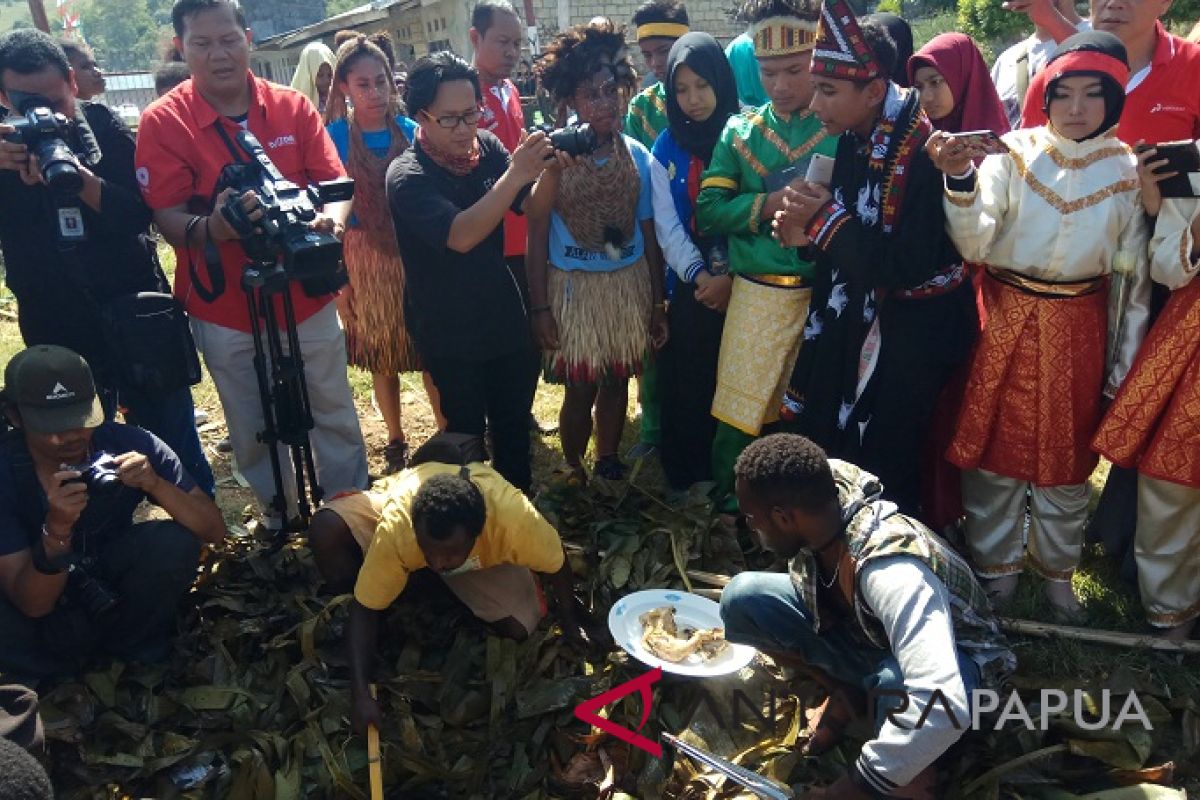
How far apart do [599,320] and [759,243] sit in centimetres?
76

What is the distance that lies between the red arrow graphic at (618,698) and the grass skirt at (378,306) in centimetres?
221

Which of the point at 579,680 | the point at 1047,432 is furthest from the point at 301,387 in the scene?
the point at 1047,432

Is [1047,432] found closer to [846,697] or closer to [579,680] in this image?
[846,697]

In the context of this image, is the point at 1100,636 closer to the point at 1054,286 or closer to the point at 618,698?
the point at 1054,286

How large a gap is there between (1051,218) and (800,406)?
1.04m

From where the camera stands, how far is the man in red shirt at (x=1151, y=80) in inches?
135

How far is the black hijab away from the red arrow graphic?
2134 millimetres

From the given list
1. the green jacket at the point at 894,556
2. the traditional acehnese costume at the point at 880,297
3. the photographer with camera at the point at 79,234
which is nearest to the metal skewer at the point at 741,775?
the green jacket at the point at 894,556

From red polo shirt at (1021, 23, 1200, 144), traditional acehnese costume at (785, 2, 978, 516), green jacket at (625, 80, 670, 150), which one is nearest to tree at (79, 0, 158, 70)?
green jacket at (625, 80, 670, 150)

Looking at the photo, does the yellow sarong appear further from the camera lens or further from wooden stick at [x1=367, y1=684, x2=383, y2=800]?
the camera lens

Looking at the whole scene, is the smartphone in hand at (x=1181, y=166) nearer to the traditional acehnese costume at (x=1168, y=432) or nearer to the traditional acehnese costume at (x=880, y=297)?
the traditional acehnese costume at (x=1168, y=432)

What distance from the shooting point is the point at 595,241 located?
391 cm

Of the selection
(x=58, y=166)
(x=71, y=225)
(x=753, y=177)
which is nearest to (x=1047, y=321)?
(x=753, y=177)

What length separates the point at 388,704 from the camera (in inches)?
120
